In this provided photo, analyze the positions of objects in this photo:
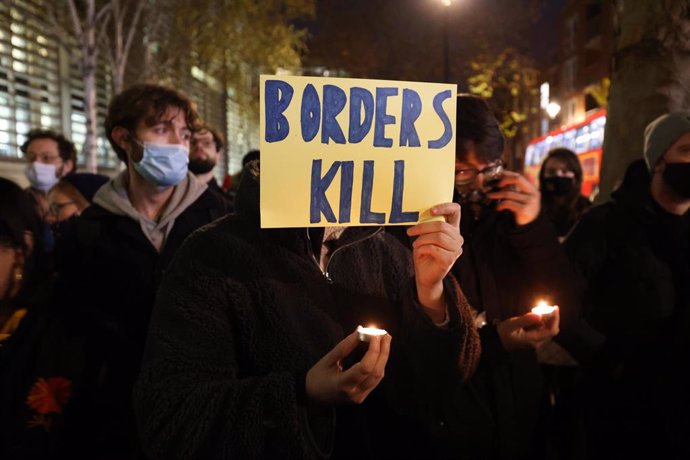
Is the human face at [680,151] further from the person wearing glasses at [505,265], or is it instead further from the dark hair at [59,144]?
the dark hair at [59,144]

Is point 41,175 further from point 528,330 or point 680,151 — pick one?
point 680,151

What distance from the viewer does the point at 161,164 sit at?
8.32 ft

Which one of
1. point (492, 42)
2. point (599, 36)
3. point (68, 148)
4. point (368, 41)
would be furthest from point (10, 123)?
point (599, 36)

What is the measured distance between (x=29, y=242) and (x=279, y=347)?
1184 mm

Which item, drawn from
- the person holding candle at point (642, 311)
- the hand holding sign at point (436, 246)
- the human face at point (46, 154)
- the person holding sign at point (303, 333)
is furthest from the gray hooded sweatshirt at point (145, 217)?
the human face at point (46, 154)

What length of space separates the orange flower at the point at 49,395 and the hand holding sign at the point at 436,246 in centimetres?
130

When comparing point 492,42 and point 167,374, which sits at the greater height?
point 492,42

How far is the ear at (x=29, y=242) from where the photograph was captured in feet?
6.39

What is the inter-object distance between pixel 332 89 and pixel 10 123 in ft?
37.9

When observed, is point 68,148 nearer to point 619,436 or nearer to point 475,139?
point 475,139

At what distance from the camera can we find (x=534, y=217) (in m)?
2.14

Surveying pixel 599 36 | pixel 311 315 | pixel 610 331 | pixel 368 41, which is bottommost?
pixel 610 331

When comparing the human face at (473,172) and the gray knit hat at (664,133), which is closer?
the human face at (473,172)

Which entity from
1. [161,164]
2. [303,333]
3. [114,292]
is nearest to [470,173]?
[303,333]
